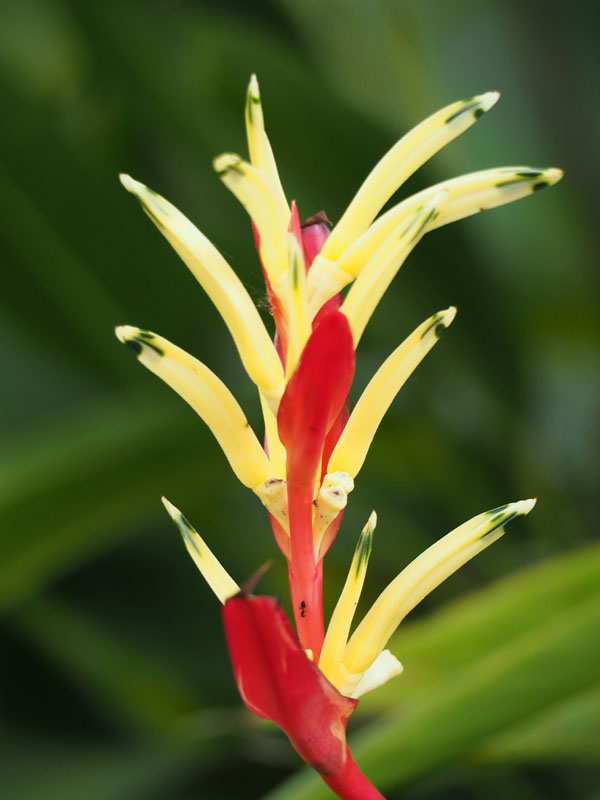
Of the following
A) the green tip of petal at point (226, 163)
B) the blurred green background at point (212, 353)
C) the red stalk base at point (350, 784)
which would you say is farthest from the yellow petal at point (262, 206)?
the blurred green background at point (212, 353)

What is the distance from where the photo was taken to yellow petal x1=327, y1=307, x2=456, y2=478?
230 mm

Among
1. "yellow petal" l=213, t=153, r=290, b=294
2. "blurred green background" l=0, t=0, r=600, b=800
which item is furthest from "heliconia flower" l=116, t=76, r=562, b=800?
"blurred green background" l=0, t=0, r=600, b=800

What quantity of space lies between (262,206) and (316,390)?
0.15 ft

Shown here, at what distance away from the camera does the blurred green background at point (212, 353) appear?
75 cm

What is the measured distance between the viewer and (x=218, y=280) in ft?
0.72

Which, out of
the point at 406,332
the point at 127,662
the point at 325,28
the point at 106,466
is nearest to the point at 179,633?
the point at 127,662

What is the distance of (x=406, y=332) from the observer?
36.9 inches

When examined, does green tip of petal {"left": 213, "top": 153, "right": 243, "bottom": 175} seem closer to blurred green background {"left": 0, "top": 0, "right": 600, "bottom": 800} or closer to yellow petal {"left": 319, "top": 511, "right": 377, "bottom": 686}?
yellow petal {"left": 319, "top": 511, "right": 377, "bottom": 686}

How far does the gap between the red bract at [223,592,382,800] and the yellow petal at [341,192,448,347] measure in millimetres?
68

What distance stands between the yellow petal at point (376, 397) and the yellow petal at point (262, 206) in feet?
0.12

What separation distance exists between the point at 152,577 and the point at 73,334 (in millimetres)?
256

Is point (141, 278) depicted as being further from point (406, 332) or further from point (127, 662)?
point (127, 662)

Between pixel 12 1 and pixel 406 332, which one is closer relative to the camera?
pixel 406 332

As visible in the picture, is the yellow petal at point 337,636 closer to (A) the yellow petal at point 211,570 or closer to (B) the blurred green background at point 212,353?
(A) the yellow petal at point 211,570
